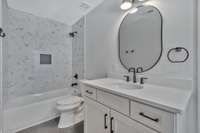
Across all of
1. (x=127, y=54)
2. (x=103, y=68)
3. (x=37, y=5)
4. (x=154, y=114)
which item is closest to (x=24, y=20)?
(x=37, y=5)

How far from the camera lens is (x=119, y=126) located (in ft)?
3.34

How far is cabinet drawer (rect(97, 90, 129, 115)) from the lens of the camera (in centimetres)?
95

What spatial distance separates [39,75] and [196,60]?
2.55 meters

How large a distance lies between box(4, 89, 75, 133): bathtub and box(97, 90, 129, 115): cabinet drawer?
1527mm

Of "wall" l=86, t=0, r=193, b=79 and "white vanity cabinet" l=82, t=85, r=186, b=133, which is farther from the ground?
"wall" l=86, t=0, r=193, b=79

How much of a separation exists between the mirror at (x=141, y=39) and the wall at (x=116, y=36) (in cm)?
7

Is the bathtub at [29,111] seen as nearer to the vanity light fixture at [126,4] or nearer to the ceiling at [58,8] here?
the ceiling at [58,8]

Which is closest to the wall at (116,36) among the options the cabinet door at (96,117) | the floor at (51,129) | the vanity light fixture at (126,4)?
the vanity light fixture at (126,4)

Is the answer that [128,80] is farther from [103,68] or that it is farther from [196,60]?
[196,60]

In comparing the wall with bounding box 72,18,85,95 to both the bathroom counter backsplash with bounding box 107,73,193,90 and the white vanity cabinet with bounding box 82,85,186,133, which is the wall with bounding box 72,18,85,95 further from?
the bathroom counter backsplash with bounding box 107,73,193,90

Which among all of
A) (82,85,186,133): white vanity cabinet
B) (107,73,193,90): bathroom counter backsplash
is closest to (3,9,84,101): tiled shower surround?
(82,85,186,133): white vanity cabinet

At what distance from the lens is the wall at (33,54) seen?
1.94 m

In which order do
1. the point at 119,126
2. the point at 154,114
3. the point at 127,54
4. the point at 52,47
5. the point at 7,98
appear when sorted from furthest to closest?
the point at 52,47
the point at 7,98
the point at 127,54
the point at 119,126
the point at 154,114

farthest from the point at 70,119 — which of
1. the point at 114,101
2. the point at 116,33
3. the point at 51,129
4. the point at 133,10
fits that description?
the point at 133,10
